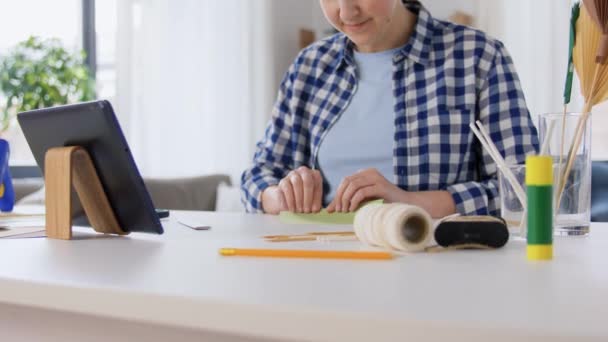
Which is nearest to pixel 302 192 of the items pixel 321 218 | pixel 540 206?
pixel 321 218

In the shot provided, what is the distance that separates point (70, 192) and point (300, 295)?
558mm

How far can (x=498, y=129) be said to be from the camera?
1510mm

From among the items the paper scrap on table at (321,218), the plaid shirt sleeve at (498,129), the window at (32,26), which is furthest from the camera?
the window at (32,26)

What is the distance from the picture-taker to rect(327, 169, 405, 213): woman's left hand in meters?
1.25

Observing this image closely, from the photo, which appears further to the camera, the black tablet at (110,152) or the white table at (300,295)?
the black tablet at (110,152)

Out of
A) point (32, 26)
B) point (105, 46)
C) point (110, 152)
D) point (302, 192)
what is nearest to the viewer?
point (110, 152)

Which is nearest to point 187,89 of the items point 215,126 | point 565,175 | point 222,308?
point 215,126

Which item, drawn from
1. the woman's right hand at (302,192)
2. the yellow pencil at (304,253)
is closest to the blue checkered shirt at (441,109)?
the woman's right hand at (302,192)

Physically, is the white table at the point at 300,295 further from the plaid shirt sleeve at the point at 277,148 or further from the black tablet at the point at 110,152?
the plaid shirt sleeve at the point at 277,148

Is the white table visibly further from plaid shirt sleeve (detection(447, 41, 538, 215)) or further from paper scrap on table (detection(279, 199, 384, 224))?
plaid shirt sleeve (detection(447, 41, 538, 215))

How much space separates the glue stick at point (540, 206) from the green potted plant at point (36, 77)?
284cm

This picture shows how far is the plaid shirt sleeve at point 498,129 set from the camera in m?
1.41

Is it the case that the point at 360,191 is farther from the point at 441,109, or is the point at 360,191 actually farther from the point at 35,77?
the point at 35,77

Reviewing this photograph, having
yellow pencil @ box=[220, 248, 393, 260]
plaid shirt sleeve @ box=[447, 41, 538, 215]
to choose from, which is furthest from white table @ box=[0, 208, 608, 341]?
plaid shirt sleeve @ box=[447, 41, 538, 215]
